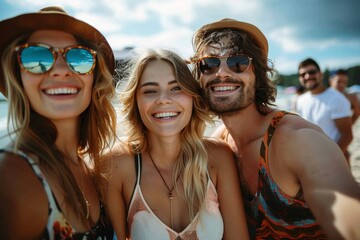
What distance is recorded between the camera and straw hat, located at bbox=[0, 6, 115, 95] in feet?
5.34

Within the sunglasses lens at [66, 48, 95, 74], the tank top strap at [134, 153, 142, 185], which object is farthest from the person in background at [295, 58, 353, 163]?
the sunglasses lens at [66, 48, 95, 74]

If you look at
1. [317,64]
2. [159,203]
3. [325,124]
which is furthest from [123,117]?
[317,64]

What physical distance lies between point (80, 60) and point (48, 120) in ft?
1.52

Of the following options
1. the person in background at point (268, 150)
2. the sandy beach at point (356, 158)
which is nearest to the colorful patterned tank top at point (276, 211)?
the person in background at point (268, 150)

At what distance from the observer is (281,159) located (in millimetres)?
2051

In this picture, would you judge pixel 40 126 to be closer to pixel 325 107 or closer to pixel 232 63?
pixel 232 63

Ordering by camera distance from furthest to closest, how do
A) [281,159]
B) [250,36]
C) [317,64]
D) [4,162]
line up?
[317,64]
[250,36]
[281,159]
[4,162]

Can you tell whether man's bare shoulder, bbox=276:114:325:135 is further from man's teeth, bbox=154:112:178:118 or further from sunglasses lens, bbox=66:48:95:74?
sunglasses lens, bbox=66:48:95:74

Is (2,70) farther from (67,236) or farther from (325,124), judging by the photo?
(325,124)

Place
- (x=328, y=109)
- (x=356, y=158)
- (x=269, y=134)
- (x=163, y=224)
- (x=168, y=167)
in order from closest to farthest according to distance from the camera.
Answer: (x=163, y=224)
(x=269, y=134)
(x=168, y=167)
(x=328, y=109)
(x=356, y=158)

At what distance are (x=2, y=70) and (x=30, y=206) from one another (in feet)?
3.17

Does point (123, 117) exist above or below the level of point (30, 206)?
above

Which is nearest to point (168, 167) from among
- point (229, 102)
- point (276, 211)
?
point (229, 102)

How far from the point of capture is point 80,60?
5.88 ft
